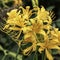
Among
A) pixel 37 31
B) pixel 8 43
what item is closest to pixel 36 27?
pixel 37 31

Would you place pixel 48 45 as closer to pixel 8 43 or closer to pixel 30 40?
pixel 30 40

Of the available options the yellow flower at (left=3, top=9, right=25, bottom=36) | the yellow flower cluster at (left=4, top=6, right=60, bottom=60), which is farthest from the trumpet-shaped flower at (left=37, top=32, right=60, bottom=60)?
the yellow flower at (left=3, top=9, right=25, bottom=36)

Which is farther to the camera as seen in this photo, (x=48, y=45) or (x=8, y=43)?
(x=8, y=43)

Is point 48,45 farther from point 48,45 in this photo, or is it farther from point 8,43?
point 8,43

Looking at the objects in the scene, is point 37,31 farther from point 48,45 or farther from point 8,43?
point 8,43

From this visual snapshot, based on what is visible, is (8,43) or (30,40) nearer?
(30,40)

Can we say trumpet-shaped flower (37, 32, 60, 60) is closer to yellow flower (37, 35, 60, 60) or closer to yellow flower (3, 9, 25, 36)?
yellow flower (37, 35, 60, 60)

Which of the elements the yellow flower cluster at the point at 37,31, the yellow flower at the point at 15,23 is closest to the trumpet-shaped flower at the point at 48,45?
the yellow flower cluster at the point at 37,31

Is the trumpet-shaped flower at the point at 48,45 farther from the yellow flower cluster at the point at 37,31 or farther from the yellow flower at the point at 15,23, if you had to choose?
the yellow flower at the point at 15,23

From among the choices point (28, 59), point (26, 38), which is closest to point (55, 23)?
point (28, 59)

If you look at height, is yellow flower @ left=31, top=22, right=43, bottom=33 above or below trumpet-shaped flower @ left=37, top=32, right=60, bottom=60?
above

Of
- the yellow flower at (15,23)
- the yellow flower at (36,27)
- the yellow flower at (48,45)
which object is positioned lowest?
the yellow flower at (48,45)

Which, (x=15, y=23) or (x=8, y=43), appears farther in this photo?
(x=8, y=43)
